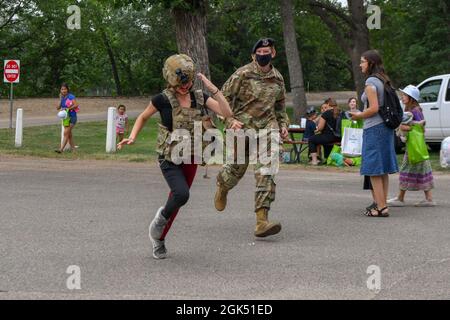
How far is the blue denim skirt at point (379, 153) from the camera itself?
10.1 meters

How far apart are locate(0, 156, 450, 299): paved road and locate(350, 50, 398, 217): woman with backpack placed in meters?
0.40

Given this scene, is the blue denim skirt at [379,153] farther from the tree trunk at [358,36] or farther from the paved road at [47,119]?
the tree trunk at [358,36]

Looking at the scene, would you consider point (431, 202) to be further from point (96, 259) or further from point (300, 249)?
point (96, 259)

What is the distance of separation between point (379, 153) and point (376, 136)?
0.65 feet

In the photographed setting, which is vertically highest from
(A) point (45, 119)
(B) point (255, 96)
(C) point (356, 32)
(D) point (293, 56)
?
(C) point (356, 32)

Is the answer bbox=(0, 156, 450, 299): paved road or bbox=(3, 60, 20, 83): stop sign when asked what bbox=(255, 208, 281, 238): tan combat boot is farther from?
bbox=(3, 60, 20, 83): stop sign

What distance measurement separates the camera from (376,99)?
393 inches

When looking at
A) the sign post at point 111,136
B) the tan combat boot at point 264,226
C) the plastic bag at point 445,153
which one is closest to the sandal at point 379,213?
the tan combat boot at point 264,226

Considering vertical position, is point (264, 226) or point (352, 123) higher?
point (352, 123)

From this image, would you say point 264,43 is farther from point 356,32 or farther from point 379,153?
point 356,32

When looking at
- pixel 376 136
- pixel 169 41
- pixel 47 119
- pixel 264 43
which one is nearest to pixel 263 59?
pixel 264 43

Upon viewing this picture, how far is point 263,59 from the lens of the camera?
8531mm

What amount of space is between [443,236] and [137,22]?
40.7 m
